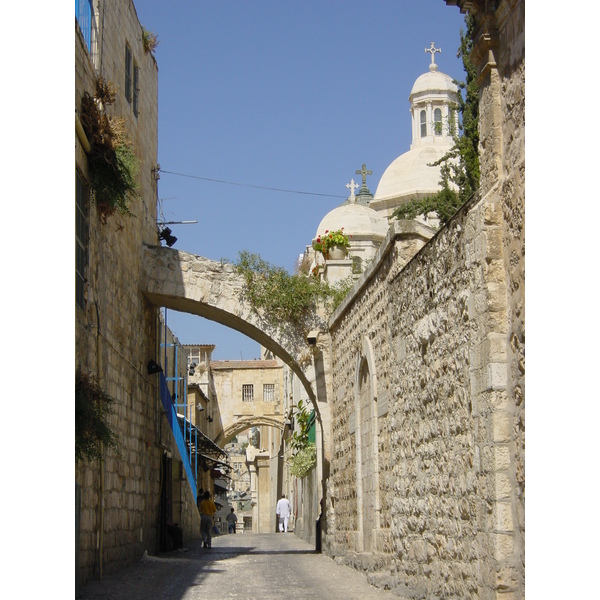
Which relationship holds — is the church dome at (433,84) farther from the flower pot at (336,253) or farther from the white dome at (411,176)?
the flower pot at (336,253)

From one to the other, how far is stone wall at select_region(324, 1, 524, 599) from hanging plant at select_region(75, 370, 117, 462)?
9.15 ft

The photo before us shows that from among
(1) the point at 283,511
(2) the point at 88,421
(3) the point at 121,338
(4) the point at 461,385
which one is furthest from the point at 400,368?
(1) the point at 283,511

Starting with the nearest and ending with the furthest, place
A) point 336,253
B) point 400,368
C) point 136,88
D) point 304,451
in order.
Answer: point 400,368
point 136,88
point 336,253
point 304,451

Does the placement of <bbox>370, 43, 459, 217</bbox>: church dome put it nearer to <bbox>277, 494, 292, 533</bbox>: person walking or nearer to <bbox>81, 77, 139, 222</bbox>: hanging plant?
<bbox>277, 494, 292, 533</bbox>: person walking

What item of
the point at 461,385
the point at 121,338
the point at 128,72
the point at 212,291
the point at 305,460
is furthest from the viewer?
the point at 305,460

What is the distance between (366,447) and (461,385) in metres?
4.70

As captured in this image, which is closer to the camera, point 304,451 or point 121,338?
point 121,338

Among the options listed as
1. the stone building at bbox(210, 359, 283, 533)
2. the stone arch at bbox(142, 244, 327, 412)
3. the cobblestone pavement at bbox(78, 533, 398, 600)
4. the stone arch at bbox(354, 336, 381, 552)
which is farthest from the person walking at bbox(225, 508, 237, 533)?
the stone arch at bbox(354, 336, 381, 552)

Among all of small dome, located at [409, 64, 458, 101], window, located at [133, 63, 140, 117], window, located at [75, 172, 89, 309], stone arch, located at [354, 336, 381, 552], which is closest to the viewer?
window, located at [75, 172, 89, 309]

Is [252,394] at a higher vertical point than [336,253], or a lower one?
lower

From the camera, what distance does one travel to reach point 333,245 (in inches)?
662

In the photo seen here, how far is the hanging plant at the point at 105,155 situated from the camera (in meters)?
10.3

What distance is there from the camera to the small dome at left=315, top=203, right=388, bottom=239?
1293 inches

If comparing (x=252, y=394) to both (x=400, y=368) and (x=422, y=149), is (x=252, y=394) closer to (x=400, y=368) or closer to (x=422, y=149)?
(x=422, y=149)
